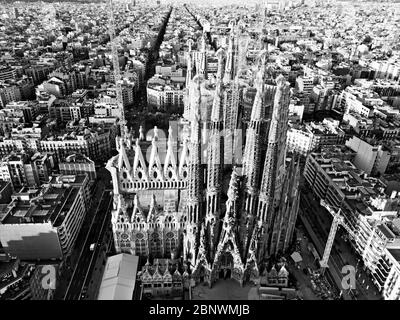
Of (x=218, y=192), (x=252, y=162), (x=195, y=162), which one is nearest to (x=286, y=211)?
(x=252, y=162)

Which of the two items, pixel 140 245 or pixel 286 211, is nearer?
pixel 286 211

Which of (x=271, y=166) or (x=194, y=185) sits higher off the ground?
(x=271, y=166)

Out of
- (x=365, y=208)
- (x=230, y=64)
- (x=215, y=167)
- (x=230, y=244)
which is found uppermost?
(x=230, y=64)

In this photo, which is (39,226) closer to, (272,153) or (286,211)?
(272,153)

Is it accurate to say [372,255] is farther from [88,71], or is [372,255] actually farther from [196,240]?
[88,71]

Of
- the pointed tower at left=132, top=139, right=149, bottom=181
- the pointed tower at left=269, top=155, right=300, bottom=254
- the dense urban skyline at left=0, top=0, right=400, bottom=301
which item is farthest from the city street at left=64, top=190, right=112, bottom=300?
the pointed tower at left=269, top=155, right=300, bottom=254

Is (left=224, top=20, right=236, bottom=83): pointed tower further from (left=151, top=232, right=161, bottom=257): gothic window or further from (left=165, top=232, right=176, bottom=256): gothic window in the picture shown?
(left=151, top=232, right=161, bottom=257): gothic window

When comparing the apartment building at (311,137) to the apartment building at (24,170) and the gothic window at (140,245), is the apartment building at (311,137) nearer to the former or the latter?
the gothic window at (140,245)
